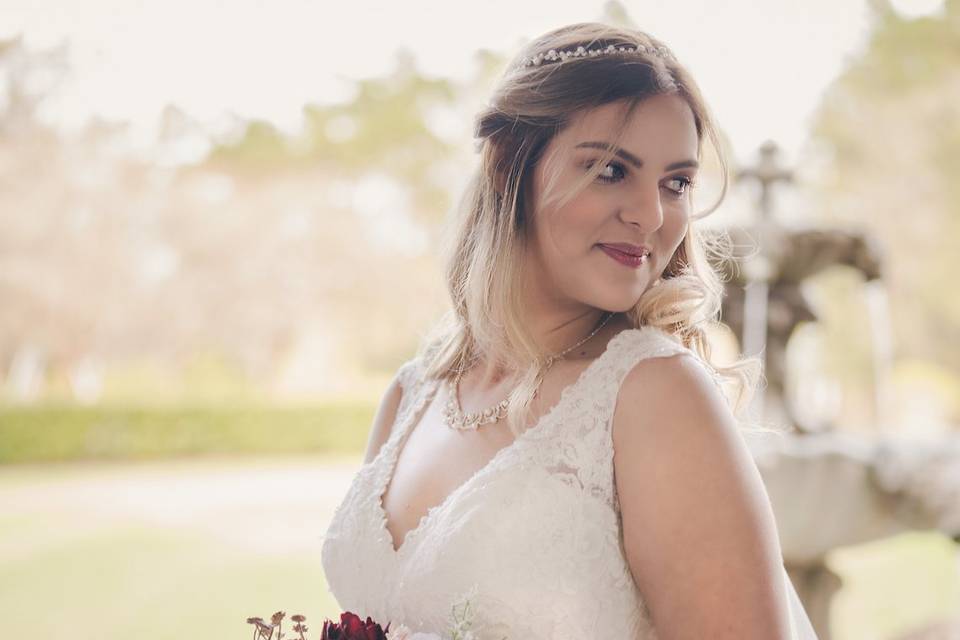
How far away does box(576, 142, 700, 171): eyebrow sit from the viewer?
1644 millimetres

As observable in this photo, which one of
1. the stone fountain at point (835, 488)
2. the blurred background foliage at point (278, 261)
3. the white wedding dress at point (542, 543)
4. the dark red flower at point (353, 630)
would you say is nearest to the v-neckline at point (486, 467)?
the white wedding dress at point (542, 543)

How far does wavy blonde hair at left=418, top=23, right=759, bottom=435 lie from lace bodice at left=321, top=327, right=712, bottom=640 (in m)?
0.12

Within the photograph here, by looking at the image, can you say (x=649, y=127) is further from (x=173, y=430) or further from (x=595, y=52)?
(x=173, y=430)

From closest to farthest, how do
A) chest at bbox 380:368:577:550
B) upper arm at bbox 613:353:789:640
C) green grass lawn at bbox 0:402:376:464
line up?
upper arm at bbox 613:353:789:640, chest at bbox 380:368:577:550, green grass lawn at bbox 0:402:376:464

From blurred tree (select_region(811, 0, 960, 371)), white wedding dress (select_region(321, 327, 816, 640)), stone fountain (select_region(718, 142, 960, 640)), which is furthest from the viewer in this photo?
blurred tree (select_region(811, 0, 960, 371))

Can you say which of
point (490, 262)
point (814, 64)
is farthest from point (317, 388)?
point (490, 262)

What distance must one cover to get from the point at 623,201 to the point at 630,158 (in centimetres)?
7

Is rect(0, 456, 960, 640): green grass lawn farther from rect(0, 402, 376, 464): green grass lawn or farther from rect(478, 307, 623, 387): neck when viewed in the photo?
rect(478, 307, 623, 387): neck

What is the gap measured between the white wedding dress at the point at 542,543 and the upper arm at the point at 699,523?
8 centimetres

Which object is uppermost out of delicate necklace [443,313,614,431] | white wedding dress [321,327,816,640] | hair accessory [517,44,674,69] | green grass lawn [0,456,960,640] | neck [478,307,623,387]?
hair accessory [517,44,674,69]

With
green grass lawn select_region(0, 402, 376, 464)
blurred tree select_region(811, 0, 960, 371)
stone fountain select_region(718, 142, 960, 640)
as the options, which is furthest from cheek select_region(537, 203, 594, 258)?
blurred tree select_region(811, 0, 960, 371)

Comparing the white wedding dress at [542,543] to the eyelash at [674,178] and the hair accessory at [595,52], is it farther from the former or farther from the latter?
the hair accessory at [595,52]

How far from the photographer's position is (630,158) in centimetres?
165

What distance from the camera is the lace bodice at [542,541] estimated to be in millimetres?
1554
